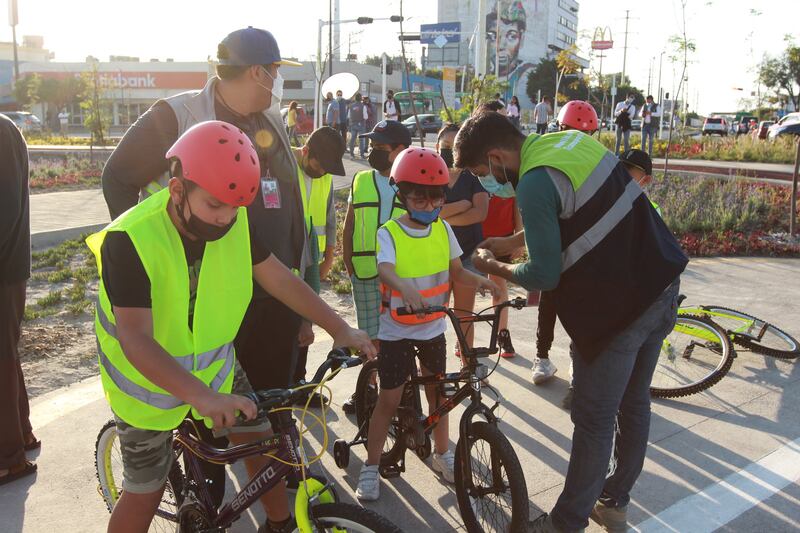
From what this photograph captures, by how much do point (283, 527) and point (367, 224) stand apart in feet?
7.19

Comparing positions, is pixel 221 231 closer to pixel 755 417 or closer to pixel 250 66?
pixel 250 66

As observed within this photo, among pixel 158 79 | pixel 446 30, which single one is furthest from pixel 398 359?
pixel 446 30

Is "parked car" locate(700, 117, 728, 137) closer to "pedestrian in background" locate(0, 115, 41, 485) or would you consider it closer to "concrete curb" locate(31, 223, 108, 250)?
"concrete curb" locate(31, 223, 108, 250)

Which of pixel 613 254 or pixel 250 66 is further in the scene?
pixel 250 66

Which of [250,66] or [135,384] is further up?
[250,66]

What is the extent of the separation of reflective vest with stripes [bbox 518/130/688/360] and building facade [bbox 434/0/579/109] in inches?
4287

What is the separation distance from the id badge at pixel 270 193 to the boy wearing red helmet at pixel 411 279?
562 mm

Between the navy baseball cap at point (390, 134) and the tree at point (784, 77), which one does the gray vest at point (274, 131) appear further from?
the tree at point (784, 77)

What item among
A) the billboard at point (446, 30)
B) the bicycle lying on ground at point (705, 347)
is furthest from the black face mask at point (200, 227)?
the billboard at point (446, 30)

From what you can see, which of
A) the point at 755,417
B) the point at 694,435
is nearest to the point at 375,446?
the point at 694,435

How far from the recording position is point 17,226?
3.79m

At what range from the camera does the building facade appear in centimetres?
11738

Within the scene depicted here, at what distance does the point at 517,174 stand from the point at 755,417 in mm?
2939

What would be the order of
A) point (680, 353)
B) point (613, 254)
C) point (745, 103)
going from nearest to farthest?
point (613, 254), point (680, 353), point (745, 103)
